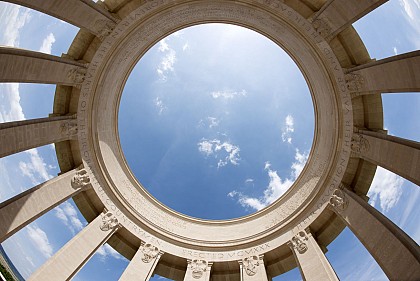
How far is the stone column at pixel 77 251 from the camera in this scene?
56.4 ft

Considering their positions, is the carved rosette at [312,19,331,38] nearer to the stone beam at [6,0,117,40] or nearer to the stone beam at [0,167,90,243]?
the stone beam at [6,0,117,40]

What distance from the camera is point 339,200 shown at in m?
19.9

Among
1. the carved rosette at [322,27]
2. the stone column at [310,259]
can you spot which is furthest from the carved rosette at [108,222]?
the carved rosette at [322,27]

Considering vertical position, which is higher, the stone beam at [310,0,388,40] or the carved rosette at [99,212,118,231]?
the stone beam at [310,0,388,40]

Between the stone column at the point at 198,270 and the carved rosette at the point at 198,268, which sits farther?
the carved rosette at the point at 198,268

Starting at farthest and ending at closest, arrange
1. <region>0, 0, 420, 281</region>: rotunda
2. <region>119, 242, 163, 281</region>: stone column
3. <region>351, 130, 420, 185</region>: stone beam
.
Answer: <region>119, 242, 163, 281</region>: stone column → <region>0, 0, 420, 281</region>: rotunda → <region>351, 130, 420, 185</region>: stone beam

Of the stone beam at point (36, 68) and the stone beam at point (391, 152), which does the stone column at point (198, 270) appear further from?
the stone beam at point (36, 68)

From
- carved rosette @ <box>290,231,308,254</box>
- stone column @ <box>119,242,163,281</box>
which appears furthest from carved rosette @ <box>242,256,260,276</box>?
stone column @ <box>119,242,163,281</box>

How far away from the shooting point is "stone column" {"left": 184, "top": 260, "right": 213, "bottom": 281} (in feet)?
69.0

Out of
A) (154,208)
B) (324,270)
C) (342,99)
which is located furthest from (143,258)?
(342,99)

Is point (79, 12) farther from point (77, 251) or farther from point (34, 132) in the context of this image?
point (77, 251)

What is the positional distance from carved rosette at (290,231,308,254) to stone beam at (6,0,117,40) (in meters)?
18.3

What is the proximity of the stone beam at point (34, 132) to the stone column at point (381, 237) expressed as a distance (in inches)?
704

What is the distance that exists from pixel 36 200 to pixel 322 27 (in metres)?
19.8
